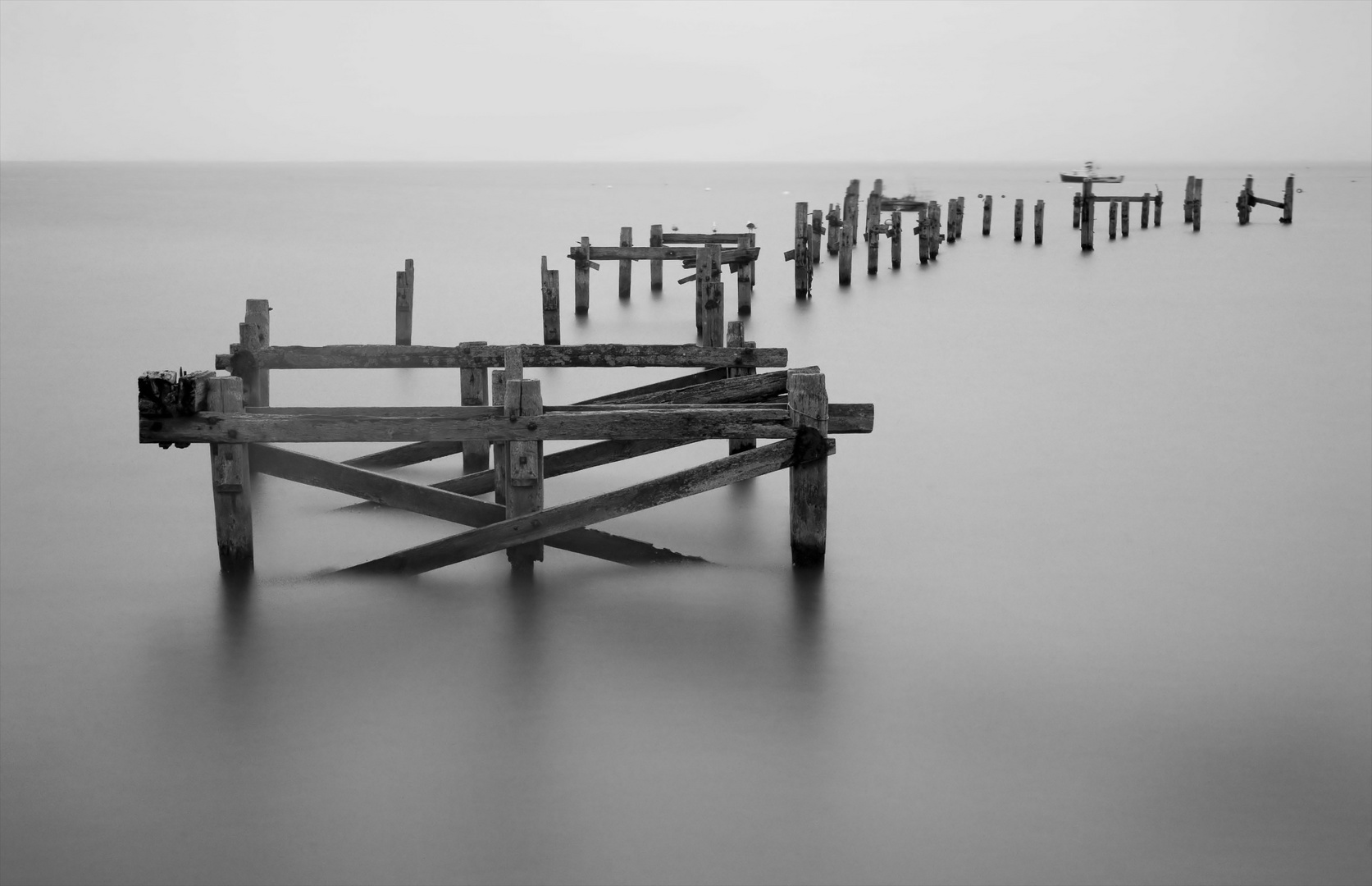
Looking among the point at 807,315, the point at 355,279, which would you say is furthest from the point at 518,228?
the point at 807,315

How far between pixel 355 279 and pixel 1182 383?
20.6 metres

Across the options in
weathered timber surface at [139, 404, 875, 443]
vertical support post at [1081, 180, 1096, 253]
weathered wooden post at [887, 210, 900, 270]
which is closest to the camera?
weathered timber surface at [139, 404, 875, 443]

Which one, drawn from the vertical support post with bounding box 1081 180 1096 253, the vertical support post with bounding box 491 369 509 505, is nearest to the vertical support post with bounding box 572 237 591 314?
the vertical support post with bounding box 491 369 509 505

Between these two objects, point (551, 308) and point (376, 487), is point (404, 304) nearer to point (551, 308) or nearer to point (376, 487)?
point (551, 308)

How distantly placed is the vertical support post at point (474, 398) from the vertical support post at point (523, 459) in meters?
2.24


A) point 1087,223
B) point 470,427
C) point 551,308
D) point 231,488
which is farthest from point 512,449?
point 1087,223

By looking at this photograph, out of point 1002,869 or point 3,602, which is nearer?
point 1002,869

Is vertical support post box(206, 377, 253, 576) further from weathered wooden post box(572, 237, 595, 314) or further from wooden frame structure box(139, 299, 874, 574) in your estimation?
weathered wooden post box(572, 237, 595, 314)

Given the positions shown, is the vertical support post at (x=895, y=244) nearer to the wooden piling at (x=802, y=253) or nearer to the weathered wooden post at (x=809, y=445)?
the wooden piling at (x=802, y=253)

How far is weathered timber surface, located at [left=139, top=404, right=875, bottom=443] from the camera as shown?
6.77 m

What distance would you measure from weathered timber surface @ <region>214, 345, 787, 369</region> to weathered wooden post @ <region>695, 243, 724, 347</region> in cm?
622

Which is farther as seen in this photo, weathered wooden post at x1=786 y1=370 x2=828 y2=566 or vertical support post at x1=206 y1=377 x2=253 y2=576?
weathered wooden post at x1=786 y1=370 x2=828 y2=566

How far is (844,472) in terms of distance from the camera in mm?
11039

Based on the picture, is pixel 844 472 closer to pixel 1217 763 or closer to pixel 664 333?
pixel 1217 763
